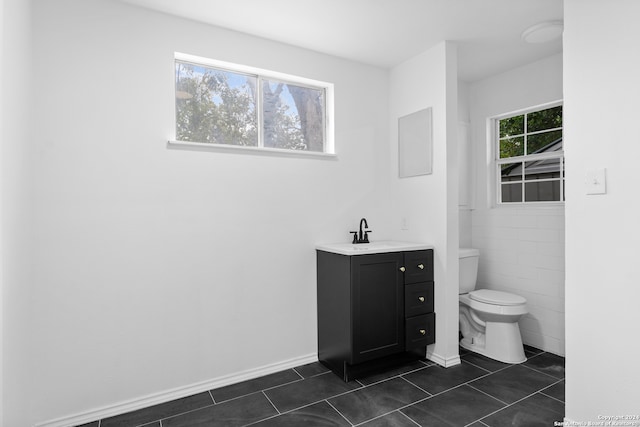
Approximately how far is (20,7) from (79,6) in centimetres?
50

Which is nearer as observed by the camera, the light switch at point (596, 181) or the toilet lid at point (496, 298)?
the light switch at point (596, 181)

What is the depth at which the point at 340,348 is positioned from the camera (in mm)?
2611

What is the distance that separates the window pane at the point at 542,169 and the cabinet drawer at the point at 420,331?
157cm

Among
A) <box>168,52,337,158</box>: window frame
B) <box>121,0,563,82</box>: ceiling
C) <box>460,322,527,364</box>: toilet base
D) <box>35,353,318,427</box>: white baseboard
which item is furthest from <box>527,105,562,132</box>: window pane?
<box>35,353,318,427</box>: white baseboard

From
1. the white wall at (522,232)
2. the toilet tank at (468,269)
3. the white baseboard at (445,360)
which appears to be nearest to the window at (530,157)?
the white wall at (522,232)

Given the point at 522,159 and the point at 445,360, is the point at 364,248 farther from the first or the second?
the point at 522,159

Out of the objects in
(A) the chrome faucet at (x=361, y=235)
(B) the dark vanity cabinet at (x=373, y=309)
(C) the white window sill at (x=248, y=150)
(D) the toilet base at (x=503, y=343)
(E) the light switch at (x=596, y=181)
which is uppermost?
(C) the white window sill at (x=248, y=150)

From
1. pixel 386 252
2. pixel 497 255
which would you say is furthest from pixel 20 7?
pixel 497 255

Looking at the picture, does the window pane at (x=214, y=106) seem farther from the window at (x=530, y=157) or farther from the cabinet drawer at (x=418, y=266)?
the window at (x=530, y=157)

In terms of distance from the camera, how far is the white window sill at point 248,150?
2.38 m

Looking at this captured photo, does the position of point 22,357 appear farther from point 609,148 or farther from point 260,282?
point 609,148

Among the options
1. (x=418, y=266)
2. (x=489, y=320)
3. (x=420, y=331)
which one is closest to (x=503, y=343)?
(x=489, y=320)

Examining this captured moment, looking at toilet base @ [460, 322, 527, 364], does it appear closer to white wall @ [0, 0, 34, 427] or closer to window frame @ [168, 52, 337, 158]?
window frame @ [168, 52, 337, 158]

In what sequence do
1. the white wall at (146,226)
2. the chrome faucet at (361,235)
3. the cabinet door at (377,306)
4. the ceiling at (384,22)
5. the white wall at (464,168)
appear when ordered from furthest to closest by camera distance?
the white wall at (464,168) → the chrome faucet at (361,235) → the cabinet door at (377,306) → the ceiling at (384,22) → the white wall at (146,226)
